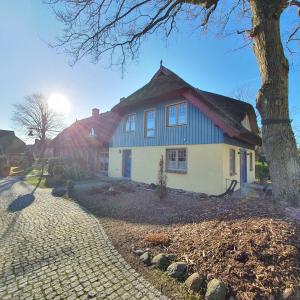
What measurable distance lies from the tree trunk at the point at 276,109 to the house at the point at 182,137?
4592 mm

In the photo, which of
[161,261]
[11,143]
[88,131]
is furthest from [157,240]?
[11,143]

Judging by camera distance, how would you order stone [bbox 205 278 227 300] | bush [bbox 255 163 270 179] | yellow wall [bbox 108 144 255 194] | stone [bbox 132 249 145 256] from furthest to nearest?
bush [bbox 255 163 270 179] < yellow wall [bbox 108 144 255 194] < stone [bbox 132 249 145 256] < stone [bbox 205 278 227 300]

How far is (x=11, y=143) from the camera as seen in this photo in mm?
45812

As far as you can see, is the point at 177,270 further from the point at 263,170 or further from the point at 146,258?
the point at 263,170

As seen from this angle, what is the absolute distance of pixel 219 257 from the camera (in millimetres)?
3768

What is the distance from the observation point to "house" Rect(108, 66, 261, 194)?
10961 mm

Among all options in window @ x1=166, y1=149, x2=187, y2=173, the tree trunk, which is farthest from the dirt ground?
window @ x1=166, y1=149, x2=187, y2=173

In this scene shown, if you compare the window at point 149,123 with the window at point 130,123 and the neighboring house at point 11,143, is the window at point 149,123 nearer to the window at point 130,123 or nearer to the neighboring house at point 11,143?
the window at point 130,123

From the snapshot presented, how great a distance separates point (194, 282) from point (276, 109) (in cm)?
445

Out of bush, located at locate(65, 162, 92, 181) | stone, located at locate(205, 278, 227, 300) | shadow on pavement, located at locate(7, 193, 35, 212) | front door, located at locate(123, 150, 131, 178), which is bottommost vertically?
shadow on pavement, located at locate(7, 193, 35, 212)

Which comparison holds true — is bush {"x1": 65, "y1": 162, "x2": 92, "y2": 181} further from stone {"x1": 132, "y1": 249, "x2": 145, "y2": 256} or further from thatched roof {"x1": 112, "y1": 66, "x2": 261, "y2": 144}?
stone {"x1": 132, "y1": 249, "x2": 145, "y2": 256}

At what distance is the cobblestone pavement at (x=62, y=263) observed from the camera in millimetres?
3311

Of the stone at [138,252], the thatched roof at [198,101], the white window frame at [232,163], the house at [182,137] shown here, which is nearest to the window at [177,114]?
the house at [182,137]

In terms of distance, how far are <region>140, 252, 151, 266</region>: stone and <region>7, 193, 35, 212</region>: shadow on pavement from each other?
21.0 ft
